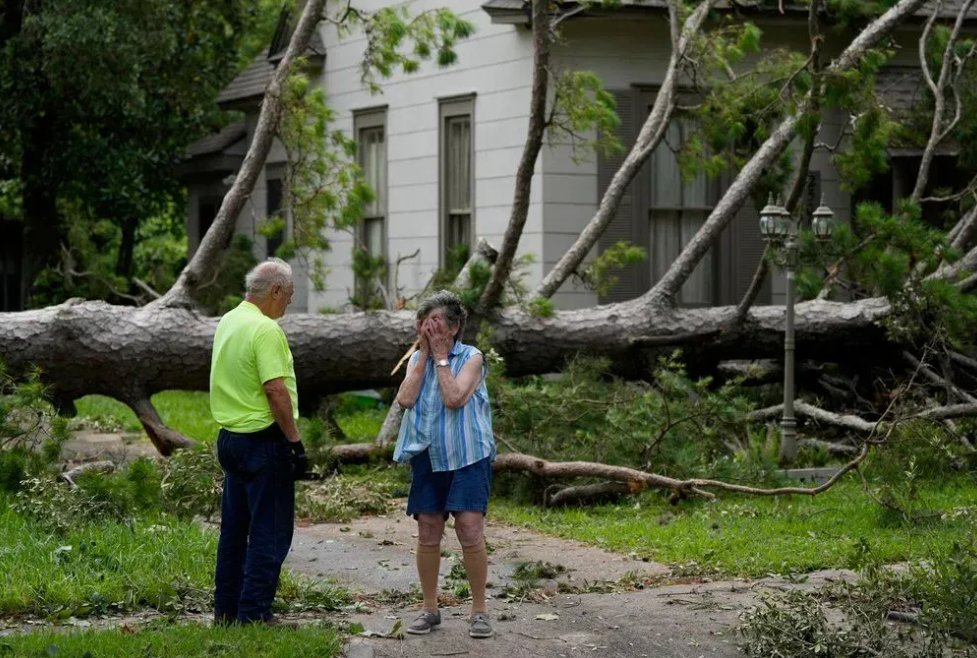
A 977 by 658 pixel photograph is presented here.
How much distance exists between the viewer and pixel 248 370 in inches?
280

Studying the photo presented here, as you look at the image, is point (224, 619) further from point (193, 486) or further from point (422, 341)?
point (193, 486)

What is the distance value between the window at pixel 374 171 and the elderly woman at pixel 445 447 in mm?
11490

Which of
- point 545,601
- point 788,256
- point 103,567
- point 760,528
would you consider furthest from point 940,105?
point 103,567

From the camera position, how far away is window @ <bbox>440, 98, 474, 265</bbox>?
17453 mm

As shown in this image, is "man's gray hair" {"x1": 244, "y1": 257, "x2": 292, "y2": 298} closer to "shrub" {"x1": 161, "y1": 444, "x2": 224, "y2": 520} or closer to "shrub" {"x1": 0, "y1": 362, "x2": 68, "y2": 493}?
"shrub" {"x1": 161, "y1": 444, "x2": 224, "y2": 520}

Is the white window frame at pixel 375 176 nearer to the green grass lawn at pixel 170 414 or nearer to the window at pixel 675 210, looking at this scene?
the green grass lawn at pixel 170 414

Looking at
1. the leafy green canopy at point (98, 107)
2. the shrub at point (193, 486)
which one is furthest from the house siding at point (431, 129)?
the shrub at point (193, 486)

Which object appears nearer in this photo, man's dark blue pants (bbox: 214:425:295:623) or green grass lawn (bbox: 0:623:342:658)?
green grass lawn (bbox: 0:623:342:658)

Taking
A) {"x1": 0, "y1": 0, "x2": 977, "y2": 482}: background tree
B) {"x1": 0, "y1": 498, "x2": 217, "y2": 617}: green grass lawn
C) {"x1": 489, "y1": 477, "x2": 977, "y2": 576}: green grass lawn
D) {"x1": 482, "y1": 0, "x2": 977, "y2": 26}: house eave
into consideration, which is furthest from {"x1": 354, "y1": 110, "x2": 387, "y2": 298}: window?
{"x1": 0, "y1": 498, "x2": 217, "y2": 617}: green grass lawn

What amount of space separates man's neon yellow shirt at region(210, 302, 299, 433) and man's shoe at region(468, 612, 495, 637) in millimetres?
1253

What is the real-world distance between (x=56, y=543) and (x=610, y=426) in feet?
14.2

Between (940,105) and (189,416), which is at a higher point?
(940,105)

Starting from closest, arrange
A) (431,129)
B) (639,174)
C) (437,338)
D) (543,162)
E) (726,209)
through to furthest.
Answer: (437,338) < (726,209) < (543,162) < (639,174) < (431,129)

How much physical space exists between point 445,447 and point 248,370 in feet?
3.16
